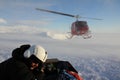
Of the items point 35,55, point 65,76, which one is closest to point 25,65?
point 35,55

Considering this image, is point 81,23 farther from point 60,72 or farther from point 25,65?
point 25,65

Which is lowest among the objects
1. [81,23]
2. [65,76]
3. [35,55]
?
[65,76]

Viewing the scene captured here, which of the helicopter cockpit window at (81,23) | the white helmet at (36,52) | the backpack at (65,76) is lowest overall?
the backpack at (65,76)

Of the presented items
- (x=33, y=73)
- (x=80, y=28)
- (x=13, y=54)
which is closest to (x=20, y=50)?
(x=13, y=54)

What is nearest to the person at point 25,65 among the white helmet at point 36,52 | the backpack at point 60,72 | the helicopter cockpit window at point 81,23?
the white helmet at point 36,52

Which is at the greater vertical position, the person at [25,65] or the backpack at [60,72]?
the person at [25,65]

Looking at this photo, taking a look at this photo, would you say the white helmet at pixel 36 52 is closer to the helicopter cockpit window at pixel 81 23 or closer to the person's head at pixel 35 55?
the person's head at pixel 35 55

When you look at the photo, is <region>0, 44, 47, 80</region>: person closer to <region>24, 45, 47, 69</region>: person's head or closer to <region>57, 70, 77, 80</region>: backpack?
<region>24, 45, 47, 69</region>: person's head

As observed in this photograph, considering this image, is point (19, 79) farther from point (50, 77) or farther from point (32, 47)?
point (50, 77)
